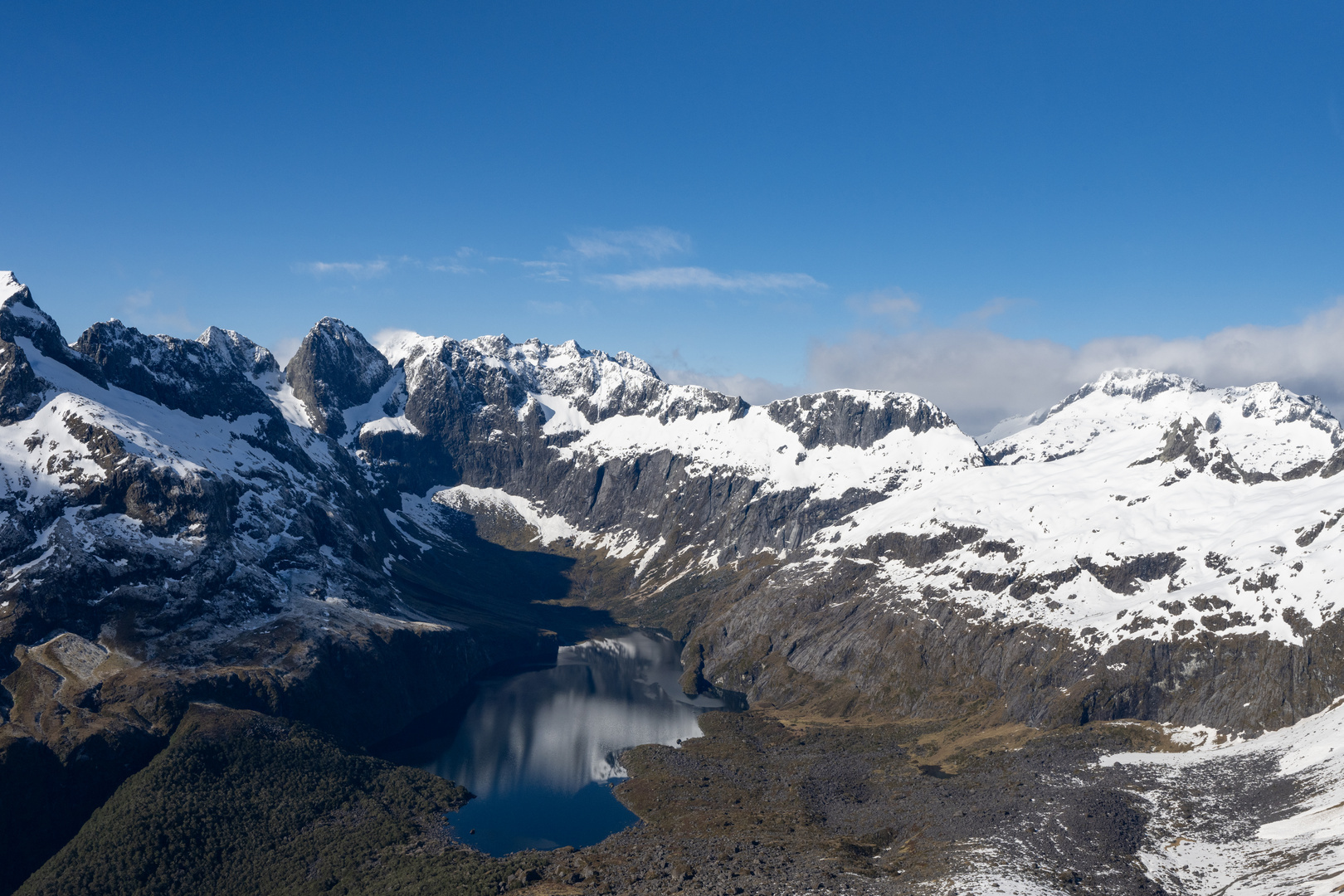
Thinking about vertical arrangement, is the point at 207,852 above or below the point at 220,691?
below

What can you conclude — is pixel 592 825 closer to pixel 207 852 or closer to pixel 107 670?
pixel 207 852

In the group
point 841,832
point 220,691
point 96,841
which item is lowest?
point 841,832

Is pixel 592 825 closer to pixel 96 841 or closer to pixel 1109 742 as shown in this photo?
pixel 96 841

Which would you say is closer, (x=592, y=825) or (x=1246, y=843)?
(x=1246, y=843)

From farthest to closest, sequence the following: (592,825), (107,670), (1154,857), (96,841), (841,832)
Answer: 1. (107,670)
2. (592,825)
3. (841,832)
4. (96,841)
5. (1154,857)

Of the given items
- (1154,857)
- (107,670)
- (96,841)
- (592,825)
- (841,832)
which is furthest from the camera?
(107,670)

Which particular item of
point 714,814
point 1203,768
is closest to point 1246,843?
point 1203,768

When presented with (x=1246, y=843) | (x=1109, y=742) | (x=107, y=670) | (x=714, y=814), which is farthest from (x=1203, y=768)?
(x=107, y=670)
